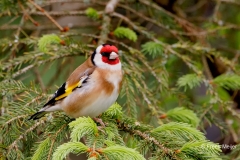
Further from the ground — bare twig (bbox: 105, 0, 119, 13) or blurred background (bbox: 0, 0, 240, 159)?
bare twig (bbox: 105, 0, 119, 13)

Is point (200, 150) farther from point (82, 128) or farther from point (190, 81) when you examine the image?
point (190, 81)

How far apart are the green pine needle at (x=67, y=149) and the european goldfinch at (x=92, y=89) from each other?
710mm

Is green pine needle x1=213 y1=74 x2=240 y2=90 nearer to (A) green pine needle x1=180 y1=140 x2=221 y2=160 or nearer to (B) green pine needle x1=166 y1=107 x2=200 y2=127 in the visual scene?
(B) green pine needle x1=166 y1=107 x2=200 y2=127

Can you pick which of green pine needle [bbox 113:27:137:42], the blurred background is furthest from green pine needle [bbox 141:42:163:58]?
green pine needle [bbox 113:27:137:42]

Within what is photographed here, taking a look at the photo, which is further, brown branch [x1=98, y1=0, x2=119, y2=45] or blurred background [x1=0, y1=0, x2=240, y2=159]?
brown branch [x1=98, y1=0, x2=119, y2=45]

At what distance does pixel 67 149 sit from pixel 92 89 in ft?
2.79

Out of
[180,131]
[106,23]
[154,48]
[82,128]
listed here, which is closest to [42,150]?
[82,128]

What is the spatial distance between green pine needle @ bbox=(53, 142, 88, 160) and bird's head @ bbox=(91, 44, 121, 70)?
94cm

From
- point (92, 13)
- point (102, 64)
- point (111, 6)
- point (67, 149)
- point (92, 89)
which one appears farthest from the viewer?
point (111, 6)

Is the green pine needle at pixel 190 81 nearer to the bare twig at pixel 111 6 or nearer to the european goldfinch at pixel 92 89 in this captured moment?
the european goldfinch at pixel 92 89

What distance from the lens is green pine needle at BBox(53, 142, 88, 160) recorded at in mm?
1916

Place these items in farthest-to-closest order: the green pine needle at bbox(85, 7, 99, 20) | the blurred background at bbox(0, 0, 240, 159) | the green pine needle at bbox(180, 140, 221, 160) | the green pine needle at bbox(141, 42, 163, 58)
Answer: the green pine needle at bbox(85, 7, 99, 20), the green pine needle at bbox(141, 42, 163, 58), the blurred background at bbox(0, 0, 240, 159), the green pine needle at bbox(180, 140, 221, 160)

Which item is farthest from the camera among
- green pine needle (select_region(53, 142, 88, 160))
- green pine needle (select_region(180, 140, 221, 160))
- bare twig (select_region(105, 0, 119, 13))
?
bare twig (select_region(105, 0, 119, 13))

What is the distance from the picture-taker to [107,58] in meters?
2.85
